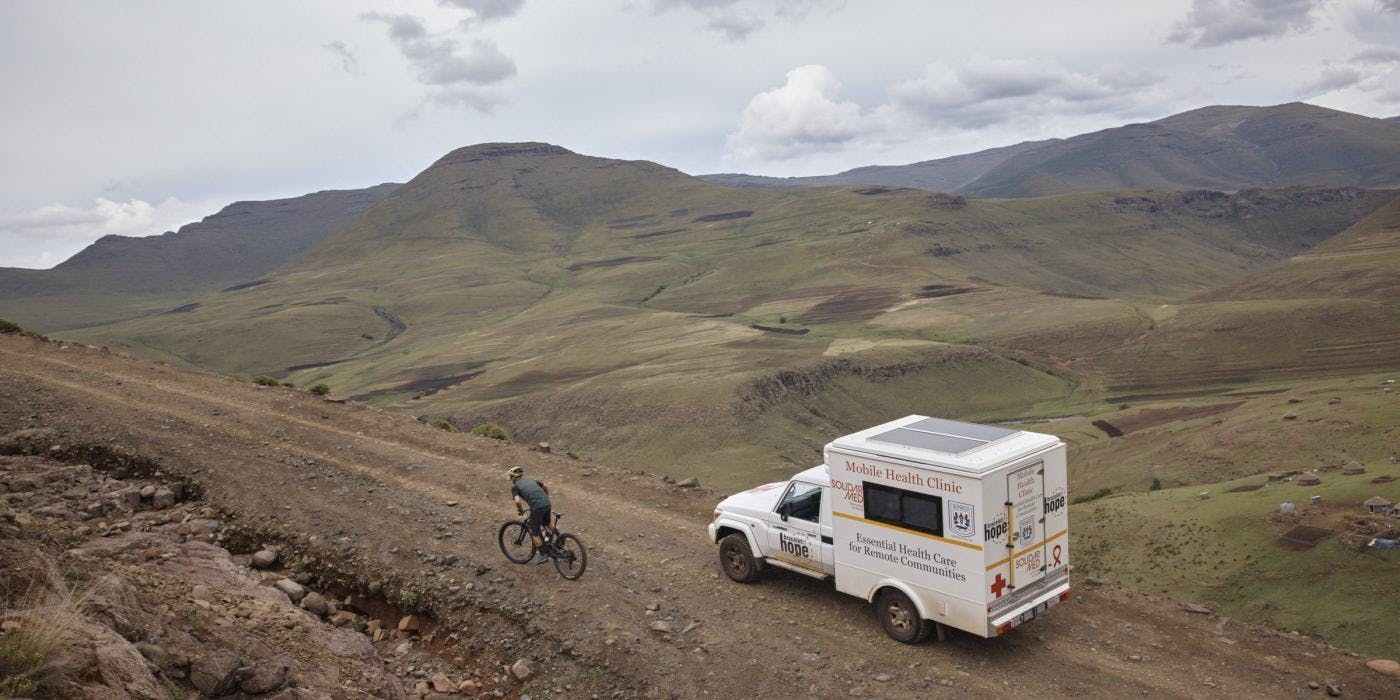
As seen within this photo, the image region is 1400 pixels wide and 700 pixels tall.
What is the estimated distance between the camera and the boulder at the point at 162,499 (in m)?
19.6

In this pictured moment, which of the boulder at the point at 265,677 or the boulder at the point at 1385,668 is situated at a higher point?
the boulder at the point at 265,677

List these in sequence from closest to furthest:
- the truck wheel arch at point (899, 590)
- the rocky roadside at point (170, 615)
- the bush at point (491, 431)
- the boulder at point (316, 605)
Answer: the rocky roadside at point (170, 615) < the truck wheel arch at point (899, 590) < the boulder at point (316, 605) < the bush at point (491, 431)

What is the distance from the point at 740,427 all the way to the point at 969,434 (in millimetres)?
72104

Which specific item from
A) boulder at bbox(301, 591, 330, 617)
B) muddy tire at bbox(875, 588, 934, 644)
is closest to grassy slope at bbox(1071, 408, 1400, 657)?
muddy tire at bbox(875, 588, 934, 644)

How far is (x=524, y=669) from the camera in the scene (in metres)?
14.5

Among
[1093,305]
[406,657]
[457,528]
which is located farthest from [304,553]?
[1093,305]

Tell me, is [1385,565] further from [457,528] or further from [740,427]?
[740,427]

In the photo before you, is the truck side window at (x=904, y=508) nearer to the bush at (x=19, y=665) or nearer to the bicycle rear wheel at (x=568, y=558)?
the bicycle rear wheel at (x=568, y=558)

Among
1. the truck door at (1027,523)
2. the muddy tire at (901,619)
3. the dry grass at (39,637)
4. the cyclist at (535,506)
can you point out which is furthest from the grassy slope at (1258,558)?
the dry grass at (39,637)

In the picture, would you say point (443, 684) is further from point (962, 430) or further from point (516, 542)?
point (962, 430)

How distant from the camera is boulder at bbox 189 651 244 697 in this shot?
1047 centimetres

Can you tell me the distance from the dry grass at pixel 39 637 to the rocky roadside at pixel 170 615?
0.6 inches

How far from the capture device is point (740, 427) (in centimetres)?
8719

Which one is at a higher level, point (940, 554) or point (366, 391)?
point (940, 554)
